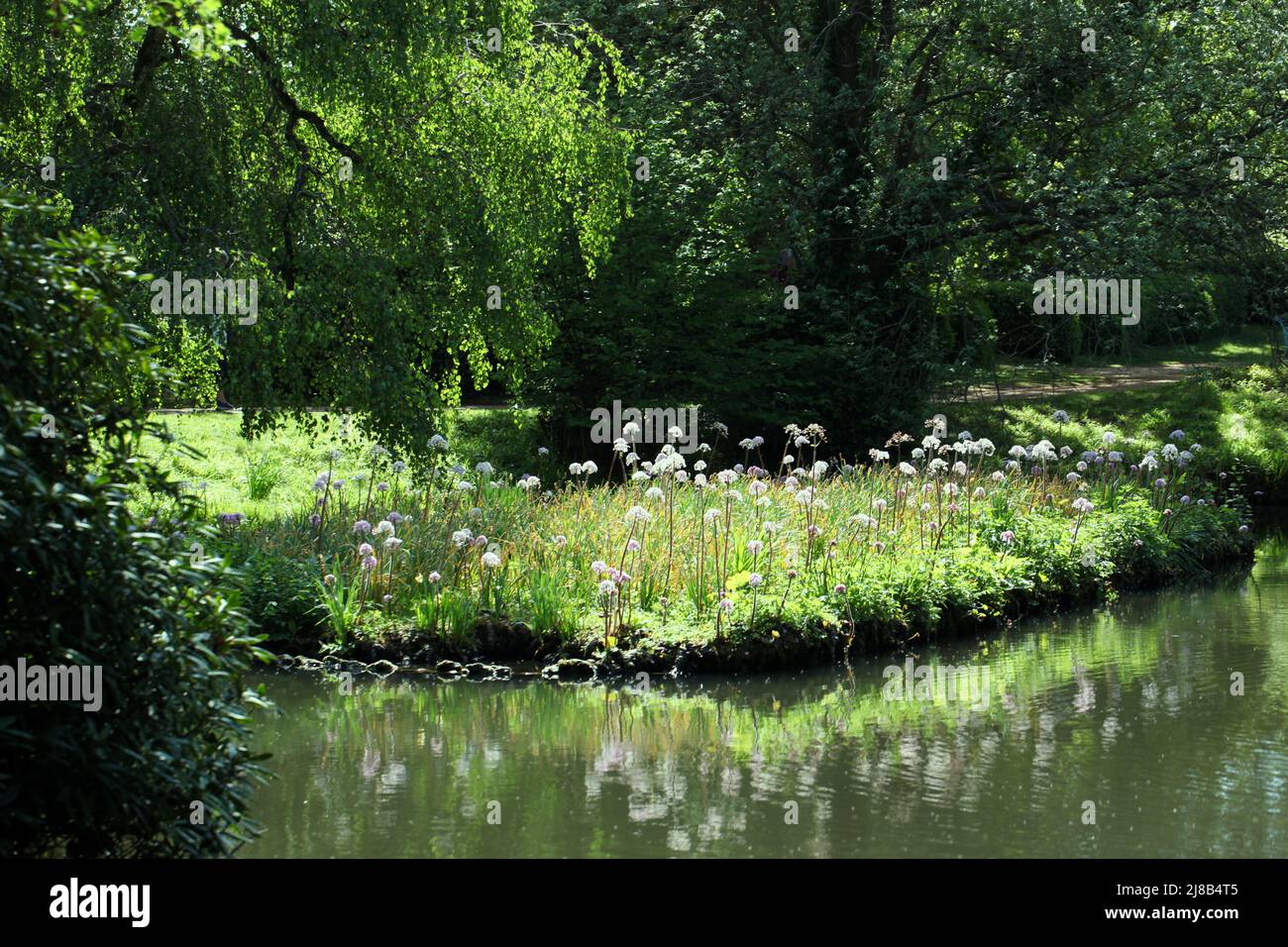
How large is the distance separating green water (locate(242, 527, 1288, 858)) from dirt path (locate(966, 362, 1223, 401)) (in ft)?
39.8

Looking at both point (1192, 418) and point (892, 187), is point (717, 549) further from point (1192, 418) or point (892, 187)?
point (1192, 418)

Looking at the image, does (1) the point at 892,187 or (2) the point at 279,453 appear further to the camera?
(1) the point at 892,187

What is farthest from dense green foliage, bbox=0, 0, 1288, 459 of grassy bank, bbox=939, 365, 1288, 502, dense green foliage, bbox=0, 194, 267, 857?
dense green foliage, bbox=0, 194, 267, 857

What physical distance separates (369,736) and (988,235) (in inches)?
546

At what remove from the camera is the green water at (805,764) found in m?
5.94

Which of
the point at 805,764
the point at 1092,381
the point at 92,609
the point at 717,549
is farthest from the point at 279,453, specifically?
the point at 1092,381

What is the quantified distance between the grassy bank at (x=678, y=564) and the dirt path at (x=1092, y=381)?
28.4ft

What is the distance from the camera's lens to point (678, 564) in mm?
10164

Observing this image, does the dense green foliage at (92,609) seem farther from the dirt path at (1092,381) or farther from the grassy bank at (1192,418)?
the dirt path at (1092,381)

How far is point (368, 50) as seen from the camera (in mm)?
11148

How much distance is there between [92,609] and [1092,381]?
2148cm

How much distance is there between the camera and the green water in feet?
19.5
